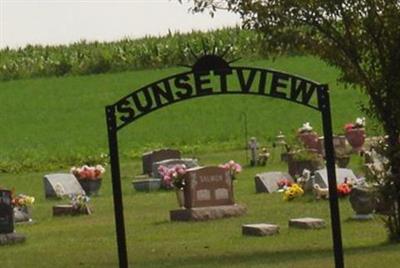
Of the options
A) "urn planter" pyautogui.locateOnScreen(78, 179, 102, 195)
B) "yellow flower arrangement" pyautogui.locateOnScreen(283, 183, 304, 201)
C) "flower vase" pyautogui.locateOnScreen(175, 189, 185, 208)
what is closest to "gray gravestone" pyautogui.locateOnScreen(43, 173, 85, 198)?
"urn planter" pyautogui.locateOnScreen(78, 179, 102, 195)

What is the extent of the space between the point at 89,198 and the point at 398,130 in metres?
12.4

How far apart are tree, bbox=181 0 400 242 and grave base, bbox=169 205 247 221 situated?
544 cm

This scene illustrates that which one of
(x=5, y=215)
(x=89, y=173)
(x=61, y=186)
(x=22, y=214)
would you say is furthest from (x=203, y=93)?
(x=89, y=173)

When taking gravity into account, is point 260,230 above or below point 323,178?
below

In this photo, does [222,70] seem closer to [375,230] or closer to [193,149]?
[375,230]

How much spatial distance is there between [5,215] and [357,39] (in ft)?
20.6

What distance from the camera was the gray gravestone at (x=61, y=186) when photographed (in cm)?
3447

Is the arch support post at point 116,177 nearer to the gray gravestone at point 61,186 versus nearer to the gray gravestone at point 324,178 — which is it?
the gray gravestone at point 324,178

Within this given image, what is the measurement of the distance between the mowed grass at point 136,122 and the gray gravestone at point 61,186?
432 inches

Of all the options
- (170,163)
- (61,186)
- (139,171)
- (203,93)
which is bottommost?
(61,186)

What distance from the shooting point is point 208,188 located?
27922mm

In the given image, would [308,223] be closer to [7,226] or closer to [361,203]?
[361,203]

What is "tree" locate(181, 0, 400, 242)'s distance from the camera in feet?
72.6

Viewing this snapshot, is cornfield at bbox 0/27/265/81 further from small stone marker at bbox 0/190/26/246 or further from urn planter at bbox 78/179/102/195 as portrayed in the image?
small stone marker at bbox 0/190/26/246
